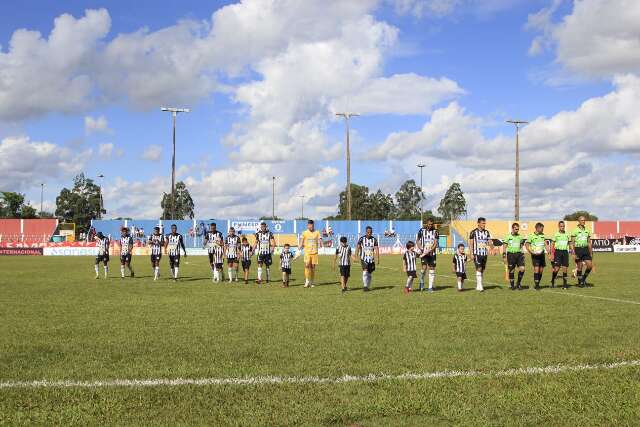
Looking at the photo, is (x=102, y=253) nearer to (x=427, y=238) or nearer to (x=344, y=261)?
(x=344, y=261)

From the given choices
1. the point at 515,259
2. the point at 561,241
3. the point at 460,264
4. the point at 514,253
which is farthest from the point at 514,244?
the point at 561,241

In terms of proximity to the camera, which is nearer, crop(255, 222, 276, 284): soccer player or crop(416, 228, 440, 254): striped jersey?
crop(416, 228, 440, 254): striped jersey

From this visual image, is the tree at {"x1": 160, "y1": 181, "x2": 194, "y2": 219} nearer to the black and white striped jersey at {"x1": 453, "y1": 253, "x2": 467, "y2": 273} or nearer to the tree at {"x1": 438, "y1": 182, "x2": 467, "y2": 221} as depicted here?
the tree at {"x1": 438, "y1": 182, "x2": 467, "y2": 221}

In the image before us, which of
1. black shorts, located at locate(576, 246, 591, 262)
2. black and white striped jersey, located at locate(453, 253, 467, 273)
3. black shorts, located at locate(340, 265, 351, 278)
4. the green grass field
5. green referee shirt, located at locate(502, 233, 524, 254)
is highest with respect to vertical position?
green referee shirt, located at locate(502, 233, 524, 254)

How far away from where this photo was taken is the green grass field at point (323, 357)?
5422 millimetres

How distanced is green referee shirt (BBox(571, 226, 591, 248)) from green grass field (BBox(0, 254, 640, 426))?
366 cm

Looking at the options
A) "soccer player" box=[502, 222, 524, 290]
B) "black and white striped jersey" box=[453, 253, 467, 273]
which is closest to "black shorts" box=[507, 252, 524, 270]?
"soccer player" box=[502, 222, 524, 290]

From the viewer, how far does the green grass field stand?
5422mm

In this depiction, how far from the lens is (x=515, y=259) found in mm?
17953

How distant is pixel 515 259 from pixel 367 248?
14.3 ft

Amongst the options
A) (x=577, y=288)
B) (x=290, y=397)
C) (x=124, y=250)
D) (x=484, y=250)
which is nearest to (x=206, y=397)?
(x=290, y=397)

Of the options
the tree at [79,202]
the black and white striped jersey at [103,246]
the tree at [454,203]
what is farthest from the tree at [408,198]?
the black and white striped jersey at [103,246]

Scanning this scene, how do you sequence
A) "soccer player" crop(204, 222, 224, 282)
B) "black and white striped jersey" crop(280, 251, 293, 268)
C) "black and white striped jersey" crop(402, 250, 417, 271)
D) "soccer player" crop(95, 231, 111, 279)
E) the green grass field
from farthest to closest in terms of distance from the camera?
"soccer player" crop(95, 231, 111, 279) < "soccer player" crop(204, 222, 224, 282) < "black and white striped jersey" crop(280, 251, 293, 268) < "black and white striped jersey" crop(402, 250, 417, 271) < the green grass field

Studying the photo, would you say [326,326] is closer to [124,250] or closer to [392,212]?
[124,250]
